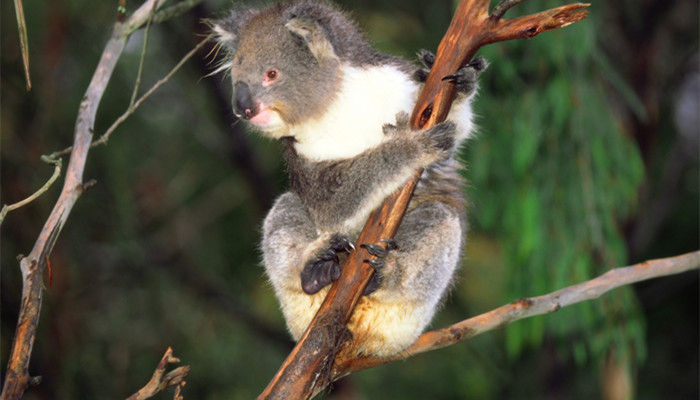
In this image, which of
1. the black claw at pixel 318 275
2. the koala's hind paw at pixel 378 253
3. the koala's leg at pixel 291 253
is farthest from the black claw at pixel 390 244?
the koala's leg at pixel 291 253

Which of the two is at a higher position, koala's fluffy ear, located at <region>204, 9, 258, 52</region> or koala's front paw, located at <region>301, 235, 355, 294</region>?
koala's fluffy ear, located at <region>204, 9, 258, 52</region>

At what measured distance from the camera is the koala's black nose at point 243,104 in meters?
2.49

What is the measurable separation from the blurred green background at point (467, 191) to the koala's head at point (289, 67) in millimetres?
1118

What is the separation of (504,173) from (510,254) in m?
0.41

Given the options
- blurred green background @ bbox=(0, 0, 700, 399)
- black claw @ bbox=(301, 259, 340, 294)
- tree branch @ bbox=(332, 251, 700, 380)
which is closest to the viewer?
tree branch @ bbox=(332, 251, 700, 380)

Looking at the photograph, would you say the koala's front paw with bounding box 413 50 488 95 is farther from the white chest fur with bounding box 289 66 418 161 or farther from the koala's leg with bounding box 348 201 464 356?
the koala's leg with bounding box 348 201 464 356

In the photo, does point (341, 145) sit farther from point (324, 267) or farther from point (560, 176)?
point (560, 176)

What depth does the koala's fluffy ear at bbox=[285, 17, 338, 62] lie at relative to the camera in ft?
8.23

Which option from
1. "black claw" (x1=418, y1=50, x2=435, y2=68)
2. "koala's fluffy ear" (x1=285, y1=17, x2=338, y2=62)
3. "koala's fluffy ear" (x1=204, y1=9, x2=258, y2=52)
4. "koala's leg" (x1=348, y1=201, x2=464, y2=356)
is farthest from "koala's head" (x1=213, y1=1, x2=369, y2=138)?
"koala's leg" (x1=348, y1=201, x2=464, y2=356)

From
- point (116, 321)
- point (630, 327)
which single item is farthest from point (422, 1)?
point (116, 321)

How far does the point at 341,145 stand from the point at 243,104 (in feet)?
1.18

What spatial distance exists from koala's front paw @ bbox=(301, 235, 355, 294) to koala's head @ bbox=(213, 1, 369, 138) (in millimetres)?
451

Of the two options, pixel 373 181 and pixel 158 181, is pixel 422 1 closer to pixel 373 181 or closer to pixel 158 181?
pixel 158 181

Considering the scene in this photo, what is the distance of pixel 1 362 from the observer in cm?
503
